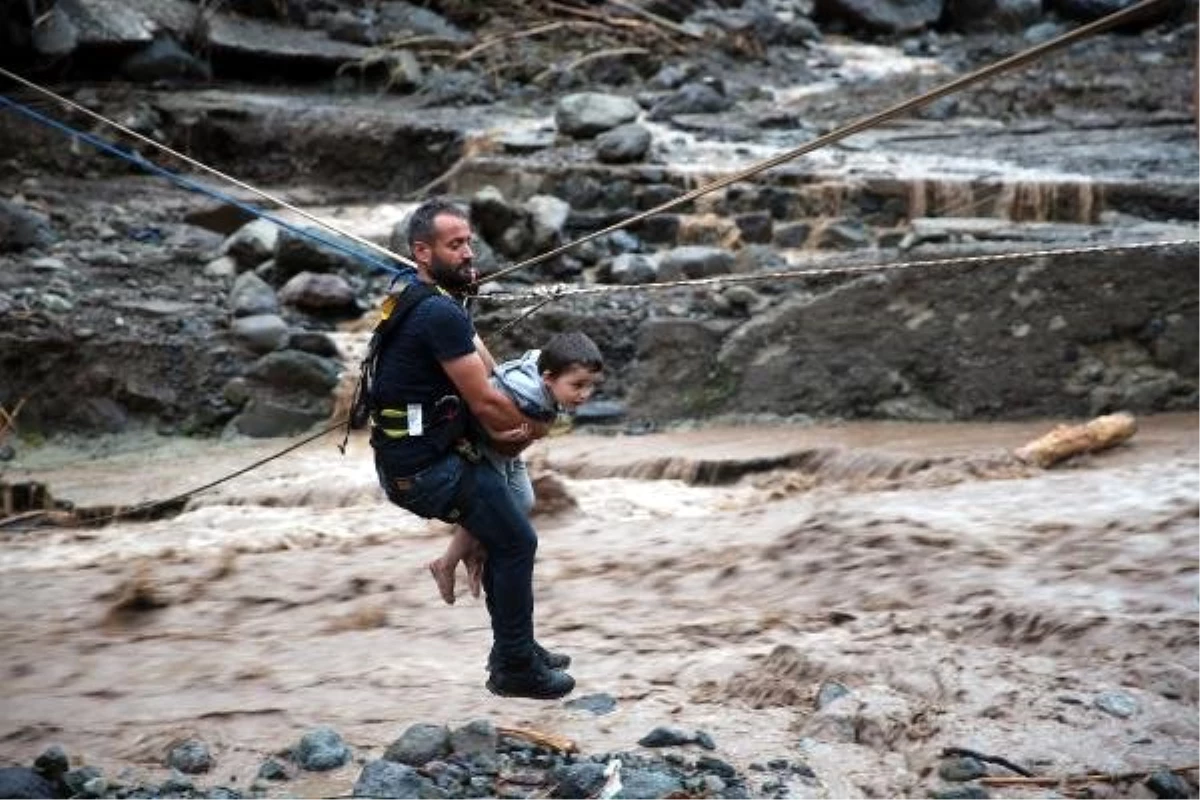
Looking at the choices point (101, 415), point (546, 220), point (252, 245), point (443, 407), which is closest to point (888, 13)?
point (546, 220)

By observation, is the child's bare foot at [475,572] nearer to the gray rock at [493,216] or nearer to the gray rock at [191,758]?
the gray rock at [191,758]

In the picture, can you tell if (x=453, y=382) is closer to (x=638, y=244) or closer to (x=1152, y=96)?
(x=638, y=244)

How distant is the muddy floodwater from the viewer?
3650 millimetres

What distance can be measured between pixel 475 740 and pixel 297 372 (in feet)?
20.9

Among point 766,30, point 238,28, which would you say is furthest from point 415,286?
point 766,30

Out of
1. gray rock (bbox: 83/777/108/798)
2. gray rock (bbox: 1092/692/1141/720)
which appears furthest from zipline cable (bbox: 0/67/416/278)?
gray rock (bbox: 1092/692/1141/720)

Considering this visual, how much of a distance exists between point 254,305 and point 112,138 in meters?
3.96

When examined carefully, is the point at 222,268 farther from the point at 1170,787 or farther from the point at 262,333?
the point at 1170,787


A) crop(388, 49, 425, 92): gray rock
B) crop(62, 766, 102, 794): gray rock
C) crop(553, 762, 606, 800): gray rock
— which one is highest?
crop(388, 49, 425, 92): gray rock

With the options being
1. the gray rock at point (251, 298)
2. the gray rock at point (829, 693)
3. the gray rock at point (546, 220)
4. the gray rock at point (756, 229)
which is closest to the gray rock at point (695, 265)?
the gray rock at point (756, 229)

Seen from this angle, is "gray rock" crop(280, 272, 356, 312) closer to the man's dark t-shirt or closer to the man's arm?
the man's dark t-shirt

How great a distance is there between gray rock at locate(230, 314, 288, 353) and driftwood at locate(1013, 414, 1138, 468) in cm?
509

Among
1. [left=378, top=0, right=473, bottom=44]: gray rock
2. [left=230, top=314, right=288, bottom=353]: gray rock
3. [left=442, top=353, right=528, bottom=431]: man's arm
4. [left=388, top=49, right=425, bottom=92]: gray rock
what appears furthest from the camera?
[left=378, top=0, right=473, bottom=44]: gray rock

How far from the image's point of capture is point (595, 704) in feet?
12.7
